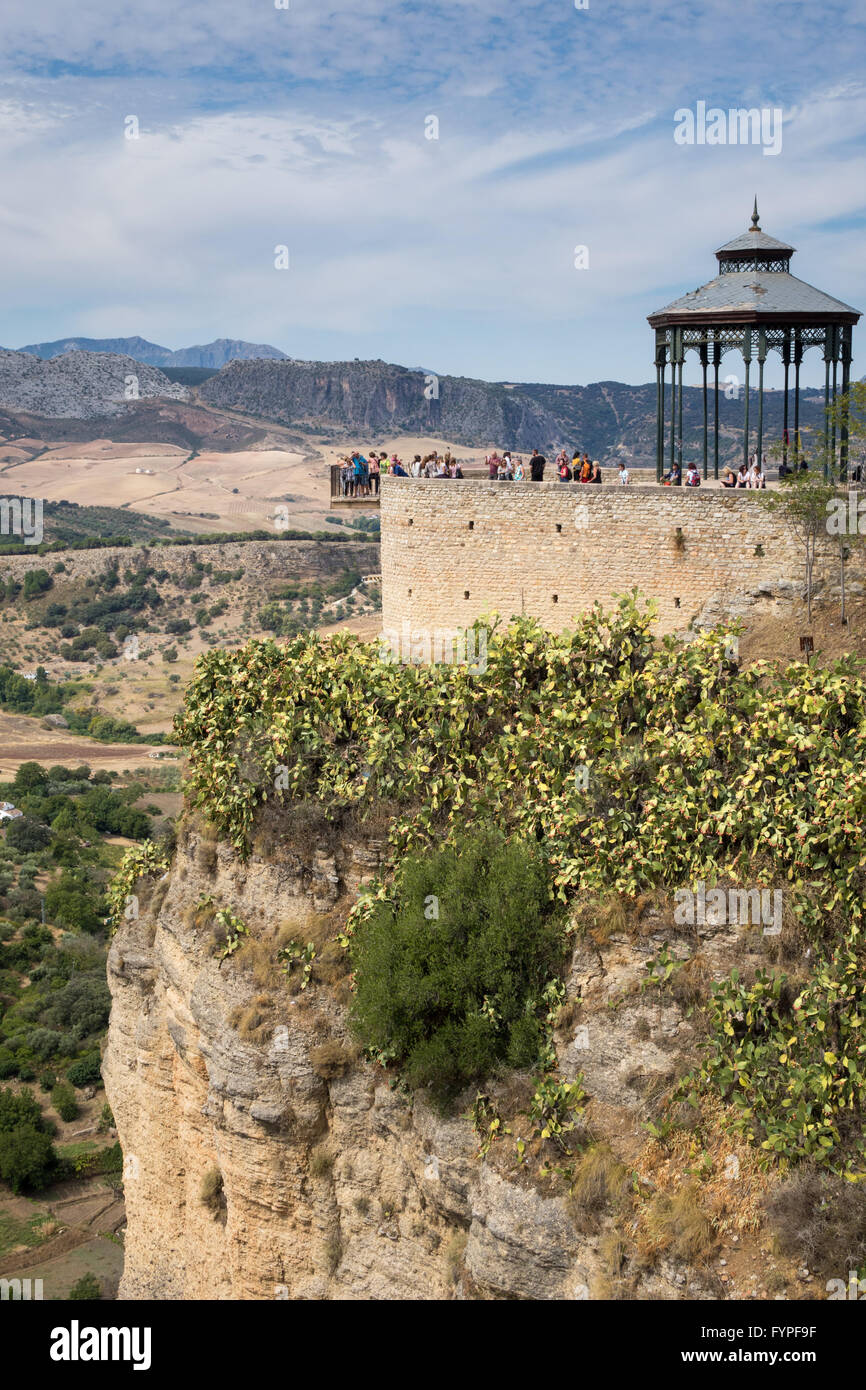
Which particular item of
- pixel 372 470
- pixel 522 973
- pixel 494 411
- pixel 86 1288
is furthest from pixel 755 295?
pixel 494 411

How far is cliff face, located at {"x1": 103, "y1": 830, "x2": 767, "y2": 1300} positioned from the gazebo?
820 cm

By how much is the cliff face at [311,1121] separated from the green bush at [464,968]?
349 mm

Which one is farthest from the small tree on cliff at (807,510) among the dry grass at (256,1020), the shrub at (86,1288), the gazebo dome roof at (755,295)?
the shrub at (86,1288)

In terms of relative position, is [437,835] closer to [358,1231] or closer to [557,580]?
[358,1231]

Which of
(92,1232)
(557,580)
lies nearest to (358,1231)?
(557,580)

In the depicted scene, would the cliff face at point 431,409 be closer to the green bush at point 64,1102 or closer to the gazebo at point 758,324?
the green bush at point 64,1102

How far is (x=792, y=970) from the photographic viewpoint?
35.3 ft

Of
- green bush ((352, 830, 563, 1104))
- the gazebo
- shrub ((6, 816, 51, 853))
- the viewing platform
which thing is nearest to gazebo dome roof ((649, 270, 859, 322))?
the gazebo

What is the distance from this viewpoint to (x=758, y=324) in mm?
16969

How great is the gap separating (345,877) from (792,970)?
499 cm

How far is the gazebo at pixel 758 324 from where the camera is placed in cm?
1697

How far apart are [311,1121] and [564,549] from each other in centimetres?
809

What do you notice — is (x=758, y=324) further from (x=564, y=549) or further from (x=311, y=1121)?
(x=311, y=1121)

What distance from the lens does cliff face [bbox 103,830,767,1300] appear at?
10977 mm
